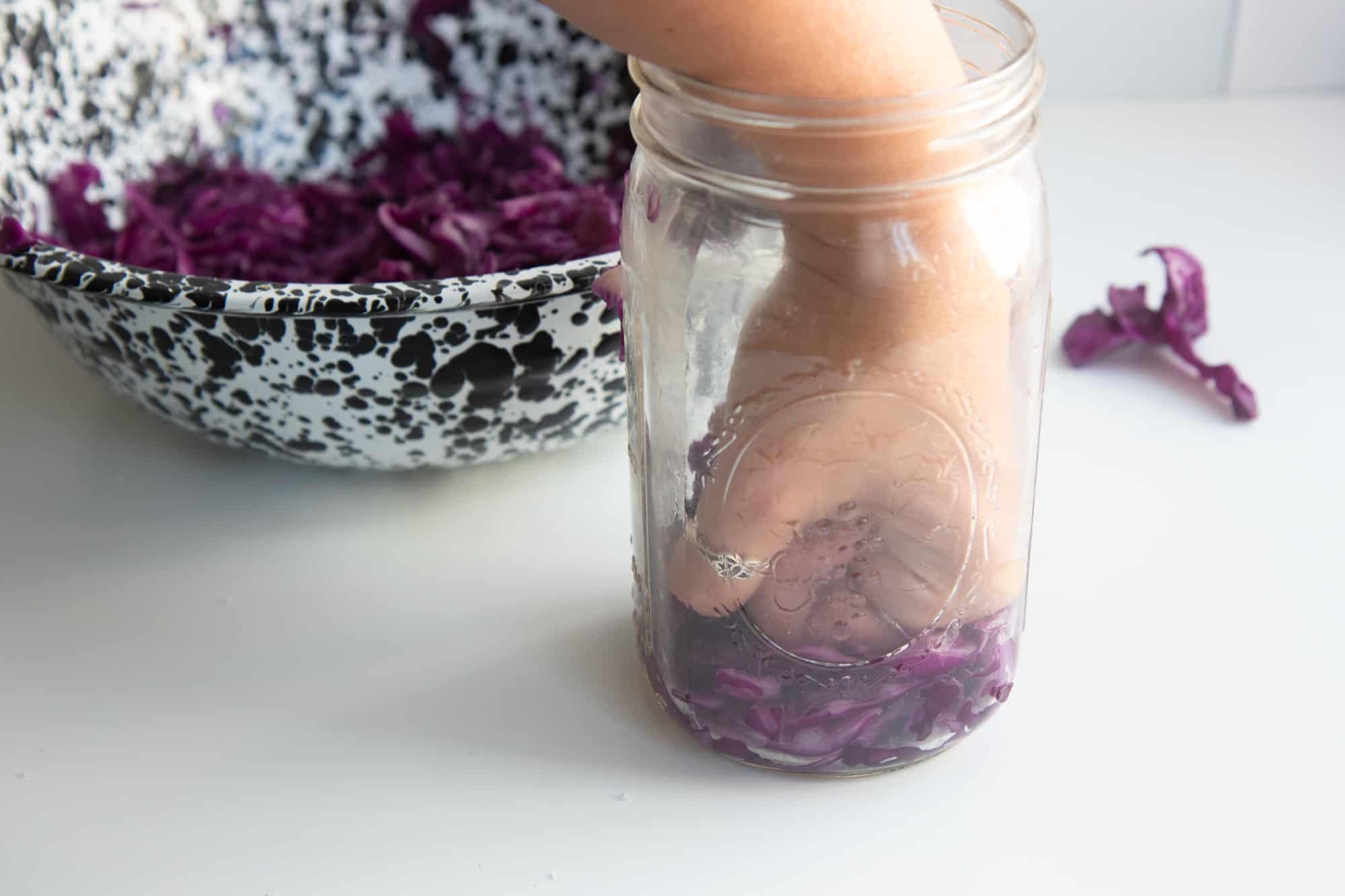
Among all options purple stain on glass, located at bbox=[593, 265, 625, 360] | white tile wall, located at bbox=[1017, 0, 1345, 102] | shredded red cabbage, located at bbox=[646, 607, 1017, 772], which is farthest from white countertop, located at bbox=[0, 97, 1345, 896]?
white tile wall, located at bbox=[1017, 0, 1345, 102]

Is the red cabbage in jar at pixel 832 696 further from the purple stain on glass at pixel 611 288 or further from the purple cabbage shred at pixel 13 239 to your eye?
the purple cabbage shred at pixel 13 239

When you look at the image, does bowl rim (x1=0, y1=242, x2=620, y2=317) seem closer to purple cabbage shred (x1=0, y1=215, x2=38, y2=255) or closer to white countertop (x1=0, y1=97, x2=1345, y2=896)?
purple cabbage shred (x1=0, y1=215, x2=38, y2=255)

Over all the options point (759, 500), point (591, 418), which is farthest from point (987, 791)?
point (591, 418)

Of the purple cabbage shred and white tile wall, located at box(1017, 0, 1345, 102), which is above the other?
the purple cabbage shred

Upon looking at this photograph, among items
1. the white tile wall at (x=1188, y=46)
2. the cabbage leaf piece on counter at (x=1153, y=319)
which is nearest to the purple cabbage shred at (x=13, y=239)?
the cabbage leaf piece on counter at (x=1153, y=319)

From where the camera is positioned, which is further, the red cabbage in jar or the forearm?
the red cabbage in jar

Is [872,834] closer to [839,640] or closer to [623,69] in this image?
[839,640]

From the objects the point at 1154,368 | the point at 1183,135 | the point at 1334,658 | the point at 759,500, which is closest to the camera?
the point at 759,500
